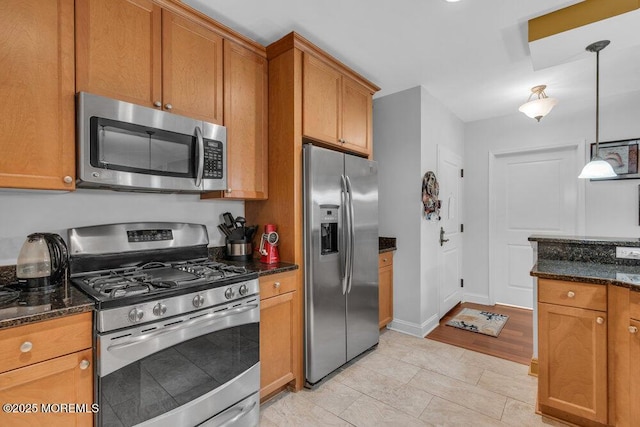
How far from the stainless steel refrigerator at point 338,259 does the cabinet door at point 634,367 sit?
162 cm

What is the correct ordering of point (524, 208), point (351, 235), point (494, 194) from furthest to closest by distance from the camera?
point (494, 194) < point (524, 208) < point (351, 235)

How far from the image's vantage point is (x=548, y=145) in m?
3.75

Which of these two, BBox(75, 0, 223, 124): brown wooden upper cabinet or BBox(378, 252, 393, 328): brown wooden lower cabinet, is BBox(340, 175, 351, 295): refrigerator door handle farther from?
BBox(75, 0, 223, 124): brown wooden upper cabinet

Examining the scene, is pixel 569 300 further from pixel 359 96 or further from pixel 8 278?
pixel 8 278

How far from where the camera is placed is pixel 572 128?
3.62 metres

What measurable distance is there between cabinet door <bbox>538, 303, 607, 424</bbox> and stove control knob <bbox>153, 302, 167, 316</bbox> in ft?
6.93

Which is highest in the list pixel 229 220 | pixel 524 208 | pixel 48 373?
pixel 524 208

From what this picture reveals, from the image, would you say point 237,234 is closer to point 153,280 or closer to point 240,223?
point 240,223

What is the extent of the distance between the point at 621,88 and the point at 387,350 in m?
3.67

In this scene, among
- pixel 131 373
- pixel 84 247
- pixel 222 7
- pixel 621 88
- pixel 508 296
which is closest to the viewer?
pixel 131 373

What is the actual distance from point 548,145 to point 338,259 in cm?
323

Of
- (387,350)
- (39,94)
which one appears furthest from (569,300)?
(39,94)

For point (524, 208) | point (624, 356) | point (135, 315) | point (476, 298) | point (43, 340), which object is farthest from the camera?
point (476, 298)

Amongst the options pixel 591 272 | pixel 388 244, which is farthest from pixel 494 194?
pixel 591 272
